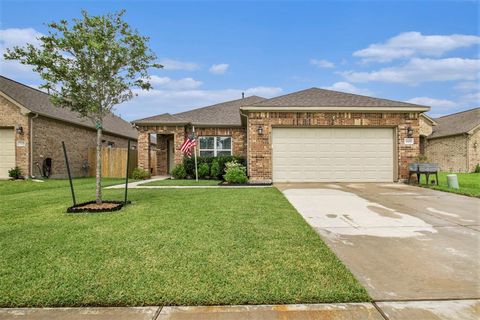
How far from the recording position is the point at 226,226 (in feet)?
14.5

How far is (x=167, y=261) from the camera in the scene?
Answer: 9.82 feet

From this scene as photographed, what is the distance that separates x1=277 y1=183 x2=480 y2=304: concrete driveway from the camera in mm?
2498

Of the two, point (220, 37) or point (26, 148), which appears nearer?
point (26, 148)

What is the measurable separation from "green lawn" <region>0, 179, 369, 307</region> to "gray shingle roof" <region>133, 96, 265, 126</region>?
1035cm

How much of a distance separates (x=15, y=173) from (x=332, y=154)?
48.9 feet

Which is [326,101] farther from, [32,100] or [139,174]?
[32,100]

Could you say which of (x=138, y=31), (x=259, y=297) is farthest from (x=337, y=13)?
(x=259, y=297)

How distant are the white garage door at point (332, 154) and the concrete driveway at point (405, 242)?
4.42 metres

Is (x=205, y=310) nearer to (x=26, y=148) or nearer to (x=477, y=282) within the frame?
(x=477, y=282)

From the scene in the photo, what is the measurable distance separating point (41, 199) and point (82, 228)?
13.5 ft

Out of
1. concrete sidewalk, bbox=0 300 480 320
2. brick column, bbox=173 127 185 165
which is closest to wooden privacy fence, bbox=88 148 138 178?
brick column, bbox=173 127 185 165

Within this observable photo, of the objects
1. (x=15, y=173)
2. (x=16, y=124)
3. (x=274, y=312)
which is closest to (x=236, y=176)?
(x=274, y=312)

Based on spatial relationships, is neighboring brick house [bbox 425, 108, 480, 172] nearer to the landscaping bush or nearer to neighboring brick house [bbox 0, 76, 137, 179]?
the landscaping bush

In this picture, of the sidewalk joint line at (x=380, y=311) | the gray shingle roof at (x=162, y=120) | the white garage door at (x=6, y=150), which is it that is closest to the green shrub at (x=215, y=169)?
the gray shingle roof at (x=162, y=120)
